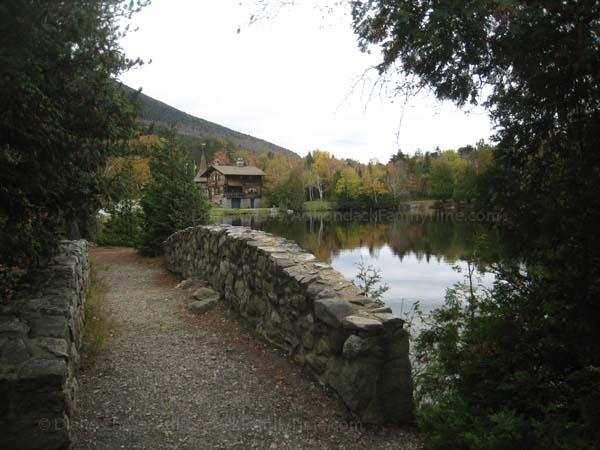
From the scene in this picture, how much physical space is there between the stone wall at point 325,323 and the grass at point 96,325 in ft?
5.81

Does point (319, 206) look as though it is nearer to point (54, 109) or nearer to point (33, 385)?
point (54, 109)

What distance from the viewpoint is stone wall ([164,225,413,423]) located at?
134 inches

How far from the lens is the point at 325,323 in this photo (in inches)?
151

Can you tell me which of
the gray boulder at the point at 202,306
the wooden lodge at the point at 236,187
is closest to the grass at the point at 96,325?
the gray boulder at the point at 202,306

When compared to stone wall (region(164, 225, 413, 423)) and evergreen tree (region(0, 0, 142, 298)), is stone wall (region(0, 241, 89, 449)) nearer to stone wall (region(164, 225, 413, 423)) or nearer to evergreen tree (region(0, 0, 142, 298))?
evergreen tree (region(0, 0, 142, 298))

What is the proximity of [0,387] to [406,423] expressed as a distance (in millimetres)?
2849

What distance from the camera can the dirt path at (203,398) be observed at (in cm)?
326

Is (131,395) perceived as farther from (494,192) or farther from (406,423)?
(494,192)

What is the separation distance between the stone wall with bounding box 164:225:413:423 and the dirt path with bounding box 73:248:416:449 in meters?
0.19

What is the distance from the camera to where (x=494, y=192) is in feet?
6.61

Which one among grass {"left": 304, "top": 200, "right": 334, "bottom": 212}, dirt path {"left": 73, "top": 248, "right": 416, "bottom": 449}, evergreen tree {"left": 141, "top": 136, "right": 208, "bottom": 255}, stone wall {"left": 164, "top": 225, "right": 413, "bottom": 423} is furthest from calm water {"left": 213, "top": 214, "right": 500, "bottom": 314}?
grass {"left": 304, "top": 200, "right": 334, "bottom": 212}

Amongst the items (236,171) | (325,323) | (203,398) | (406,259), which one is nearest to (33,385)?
(203,398)

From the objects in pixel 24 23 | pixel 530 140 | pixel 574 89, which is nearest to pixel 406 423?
pixel 530 140

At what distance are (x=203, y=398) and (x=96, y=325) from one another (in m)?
2.85
